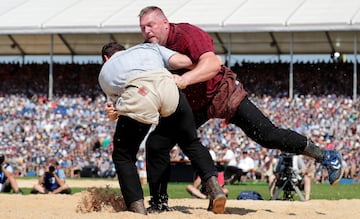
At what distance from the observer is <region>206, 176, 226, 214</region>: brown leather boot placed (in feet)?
22.9

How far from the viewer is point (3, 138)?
102 feet

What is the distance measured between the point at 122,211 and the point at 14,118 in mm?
25984

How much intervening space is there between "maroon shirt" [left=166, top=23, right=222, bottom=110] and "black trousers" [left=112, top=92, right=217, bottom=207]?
411 millimetres

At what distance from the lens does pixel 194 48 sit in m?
7.00

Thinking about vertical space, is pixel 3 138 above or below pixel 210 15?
below

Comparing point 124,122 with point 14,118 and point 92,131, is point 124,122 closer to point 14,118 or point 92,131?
point 92,131

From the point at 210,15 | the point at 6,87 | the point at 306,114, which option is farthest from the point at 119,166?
the point at 6,87

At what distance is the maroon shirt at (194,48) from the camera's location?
7.00 meters

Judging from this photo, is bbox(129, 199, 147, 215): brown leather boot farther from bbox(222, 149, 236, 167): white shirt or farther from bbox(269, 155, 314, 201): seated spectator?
bbox(222, 149, 236, 167): white shirt

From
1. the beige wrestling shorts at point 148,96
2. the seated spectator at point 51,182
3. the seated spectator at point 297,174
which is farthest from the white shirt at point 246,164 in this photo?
the beige wrestling shorts at point 148,96

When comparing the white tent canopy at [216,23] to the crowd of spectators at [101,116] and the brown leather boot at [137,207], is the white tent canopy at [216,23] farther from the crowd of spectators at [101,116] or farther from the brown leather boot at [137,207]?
the brown leather boot at [137,207]

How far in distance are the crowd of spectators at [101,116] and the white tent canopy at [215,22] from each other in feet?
4.25

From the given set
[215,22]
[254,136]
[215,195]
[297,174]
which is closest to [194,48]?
[254,136]

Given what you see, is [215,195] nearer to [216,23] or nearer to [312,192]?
[312,192]
